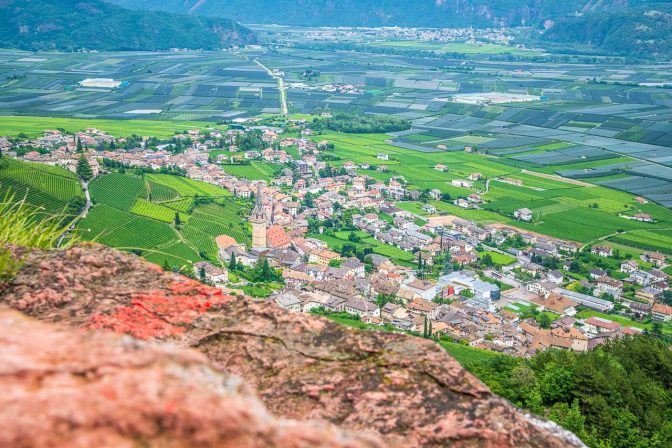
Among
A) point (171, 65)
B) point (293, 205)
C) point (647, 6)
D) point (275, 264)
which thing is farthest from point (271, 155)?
point (647, 6)

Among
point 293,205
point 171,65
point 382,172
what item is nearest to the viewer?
point 293,205

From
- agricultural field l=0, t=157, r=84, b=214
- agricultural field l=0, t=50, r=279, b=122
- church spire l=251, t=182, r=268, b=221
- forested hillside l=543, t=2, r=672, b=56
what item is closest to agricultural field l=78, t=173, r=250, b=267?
church spire l=251, t=182, r=268, b=221

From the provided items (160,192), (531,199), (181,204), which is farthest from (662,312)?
(160,192)

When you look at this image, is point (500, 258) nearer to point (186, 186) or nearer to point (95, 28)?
point (186, 186)

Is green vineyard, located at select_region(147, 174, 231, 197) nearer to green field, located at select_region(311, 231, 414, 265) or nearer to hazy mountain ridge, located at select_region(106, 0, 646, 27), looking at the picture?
green field, located at select_region(311, 231, 414, 265)

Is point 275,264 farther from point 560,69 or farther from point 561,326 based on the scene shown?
point 560,69

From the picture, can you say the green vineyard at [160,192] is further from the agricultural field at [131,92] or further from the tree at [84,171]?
the agricultural field at [131,92]

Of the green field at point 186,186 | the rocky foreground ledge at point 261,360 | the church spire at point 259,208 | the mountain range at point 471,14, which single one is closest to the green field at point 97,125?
the green field at point 186,186
